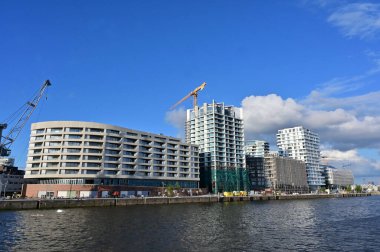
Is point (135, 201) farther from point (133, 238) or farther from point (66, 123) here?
point (133, 238)

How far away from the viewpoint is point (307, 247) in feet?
168

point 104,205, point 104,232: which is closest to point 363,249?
point 104,232

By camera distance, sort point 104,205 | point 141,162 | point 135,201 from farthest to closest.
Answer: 1. point 141,162
2. point 135,201
3. point 104,205

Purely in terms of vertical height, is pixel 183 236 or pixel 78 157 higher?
pixel 78 157

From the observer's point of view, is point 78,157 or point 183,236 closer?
point 183,236

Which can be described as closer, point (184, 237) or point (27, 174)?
point (184, 237)

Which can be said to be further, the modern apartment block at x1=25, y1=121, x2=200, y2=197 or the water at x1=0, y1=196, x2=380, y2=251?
the modern apartment block at x1=25, y1=121, x2=200, y2=197

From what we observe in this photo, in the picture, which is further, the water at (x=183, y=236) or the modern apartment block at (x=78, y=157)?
the modern apartment block at (x=78, y=157)

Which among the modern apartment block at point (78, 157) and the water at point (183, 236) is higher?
the modern apartment block at point (78, 157)

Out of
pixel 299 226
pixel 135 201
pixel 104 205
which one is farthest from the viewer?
pixel 135 201

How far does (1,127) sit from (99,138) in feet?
158

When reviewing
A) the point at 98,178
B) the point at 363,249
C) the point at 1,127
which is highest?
the point at 1,127

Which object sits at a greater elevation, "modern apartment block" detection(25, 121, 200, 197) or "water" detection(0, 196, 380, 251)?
"modern apartment block" detection(25, 121, 200, 197)

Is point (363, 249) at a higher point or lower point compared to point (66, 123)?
lower
